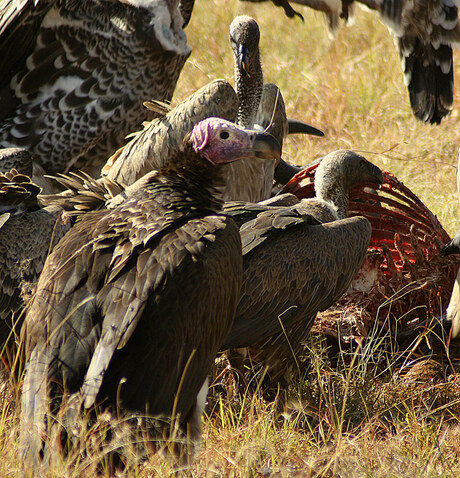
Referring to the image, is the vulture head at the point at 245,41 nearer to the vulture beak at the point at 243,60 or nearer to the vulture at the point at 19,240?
the vulture beak at the point at 243,60

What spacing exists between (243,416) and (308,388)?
0.42 metres

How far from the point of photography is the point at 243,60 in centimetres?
491

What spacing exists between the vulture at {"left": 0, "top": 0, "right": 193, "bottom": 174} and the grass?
1.66m

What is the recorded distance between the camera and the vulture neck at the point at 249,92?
16.3ft

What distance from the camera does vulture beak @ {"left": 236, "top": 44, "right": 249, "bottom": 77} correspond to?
4906 millimetres

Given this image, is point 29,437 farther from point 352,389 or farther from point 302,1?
point 302,1

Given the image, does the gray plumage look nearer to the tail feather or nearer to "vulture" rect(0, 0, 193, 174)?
"vulture" rect(0, 0, 193, 174)

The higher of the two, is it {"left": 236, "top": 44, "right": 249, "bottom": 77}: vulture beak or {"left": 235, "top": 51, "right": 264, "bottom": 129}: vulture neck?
{"left": 236, "top": 44, "right": 249, "bottom": 77}: vulture beak

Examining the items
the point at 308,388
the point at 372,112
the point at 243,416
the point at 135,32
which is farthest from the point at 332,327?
the point at 372,112

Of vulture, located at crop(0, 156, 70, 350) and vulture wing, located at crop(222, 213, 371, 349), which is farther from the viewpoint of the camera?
vulture wing, located at crop(222, 213, 371, 349)

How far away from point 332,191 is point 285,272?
98 cm

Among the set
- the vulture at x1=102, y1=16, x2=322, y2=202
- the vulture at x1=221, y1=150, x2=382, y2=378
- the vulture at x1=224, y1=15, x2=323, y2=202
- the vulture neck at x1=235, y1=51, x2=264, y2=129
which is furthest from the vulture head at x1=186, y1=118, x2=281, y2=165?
the vulture neck at x1=235, y1=51, x2=264, y2=129

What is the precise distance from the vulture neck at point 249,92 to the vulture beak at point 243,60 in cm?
2

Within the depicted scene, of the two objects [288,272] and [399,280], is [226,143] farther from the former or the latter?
[399,280]
